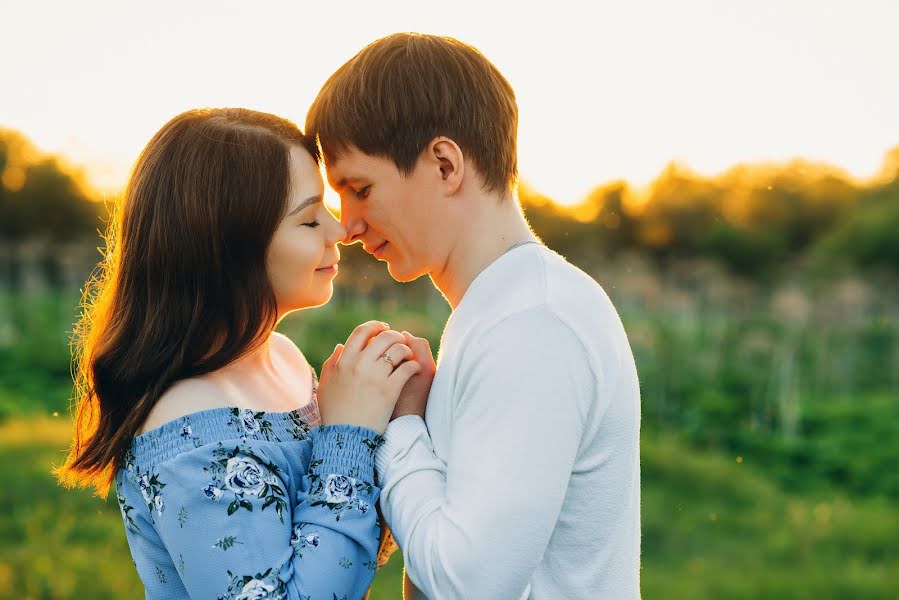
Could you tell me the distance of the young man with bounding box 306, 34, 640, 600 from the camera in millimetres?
1336

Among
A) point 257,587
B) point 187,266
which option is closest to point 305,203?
point 187,266

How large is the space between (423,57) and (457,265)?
388mm

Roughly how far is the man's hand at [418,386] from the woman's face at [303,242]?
22cm

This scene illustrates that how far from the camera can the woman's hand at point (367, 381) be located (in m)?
1.58

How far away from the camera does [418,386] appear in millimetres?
1650

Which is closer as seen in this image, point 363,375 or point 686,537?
point 363,375

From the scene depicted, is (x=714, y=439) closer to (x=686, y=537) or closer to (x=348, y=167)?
(x=686, y=537)

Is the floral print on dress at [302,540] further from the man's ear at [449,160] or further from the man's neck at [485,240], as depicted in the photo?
the man's ear at [449,160]

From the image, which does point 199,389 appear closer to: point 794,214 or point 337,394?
point 337,394

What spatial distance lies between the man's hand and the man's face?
14 centimetres

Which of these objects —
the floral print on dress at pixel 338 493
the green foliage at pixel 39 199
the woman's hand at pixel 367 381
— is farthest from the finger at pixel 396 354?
the green foliage at pixel 39 199

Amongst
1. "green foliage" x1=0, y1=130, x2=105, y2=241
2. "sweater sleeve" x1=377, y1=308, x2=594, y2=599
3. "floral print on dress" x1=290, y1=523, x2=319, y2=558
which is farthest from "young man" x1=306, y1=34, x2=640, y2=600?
"green foliage" x1=0, y1=130, x2=105, y2=241

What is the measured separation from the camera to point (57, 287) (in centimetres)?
1374

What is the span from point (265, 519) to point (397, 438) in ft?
0.84
